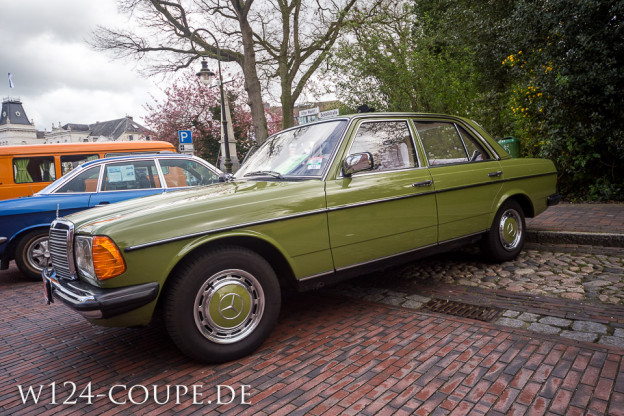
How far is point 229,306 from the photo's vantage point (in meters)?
2.86

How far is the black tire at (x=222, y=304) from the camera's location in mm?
2705

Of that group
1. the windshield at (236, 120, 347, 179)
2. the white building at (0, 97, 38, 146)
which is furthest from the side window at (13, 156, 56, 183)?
the white building at (0, 97, 38, 146)

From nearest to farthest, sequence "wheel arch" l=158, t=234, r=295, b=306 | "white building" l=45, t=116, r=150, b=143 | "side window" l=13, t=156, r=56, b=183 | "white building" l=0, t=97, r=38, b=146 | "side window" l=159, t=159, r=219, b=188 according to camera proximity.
A: "wheel arch" l=158, t=234, r=295, b=306, "side window" l=159, t=159, r=219, b=188, "side window" l=13, t=156, r=56, b=183, "white building" l=45, t=116, r=150, b=143, "white building" l=0, t=97, r=38, b=146

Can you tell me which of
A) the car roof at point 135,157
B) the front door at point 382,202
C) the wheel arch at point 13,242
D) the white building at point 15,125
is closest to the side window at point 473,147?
the front door at point 382,202

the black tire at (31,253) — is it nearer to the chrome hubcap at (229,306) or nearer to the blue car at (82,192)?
the blue car at (82,192)

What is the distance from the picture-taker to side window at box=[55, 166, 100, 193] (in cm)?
625

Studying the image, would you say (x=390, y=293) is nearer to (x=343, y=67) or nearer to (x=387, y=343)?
(x=387, y=343)

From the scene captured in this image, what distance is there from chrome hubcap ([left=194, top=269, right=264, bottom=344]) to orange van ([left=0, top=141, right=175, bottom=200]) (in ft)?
20.8

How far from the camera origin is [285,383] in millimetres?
2582

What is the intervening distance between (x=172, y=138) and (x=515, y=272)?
31.7 meters

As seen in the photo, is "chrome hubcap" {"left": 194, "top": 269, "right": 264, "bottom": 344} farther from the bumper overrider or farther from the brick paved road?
the bumper overrider

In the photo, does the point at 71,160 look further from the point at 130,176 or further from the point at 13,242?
the point at 13,242

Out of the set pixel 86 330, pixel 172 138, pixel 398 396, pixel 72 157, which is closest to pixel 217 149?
pixel 172 138

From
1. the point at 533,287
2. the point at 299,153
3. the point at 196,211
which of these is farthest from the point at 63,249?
the point at 533,287
